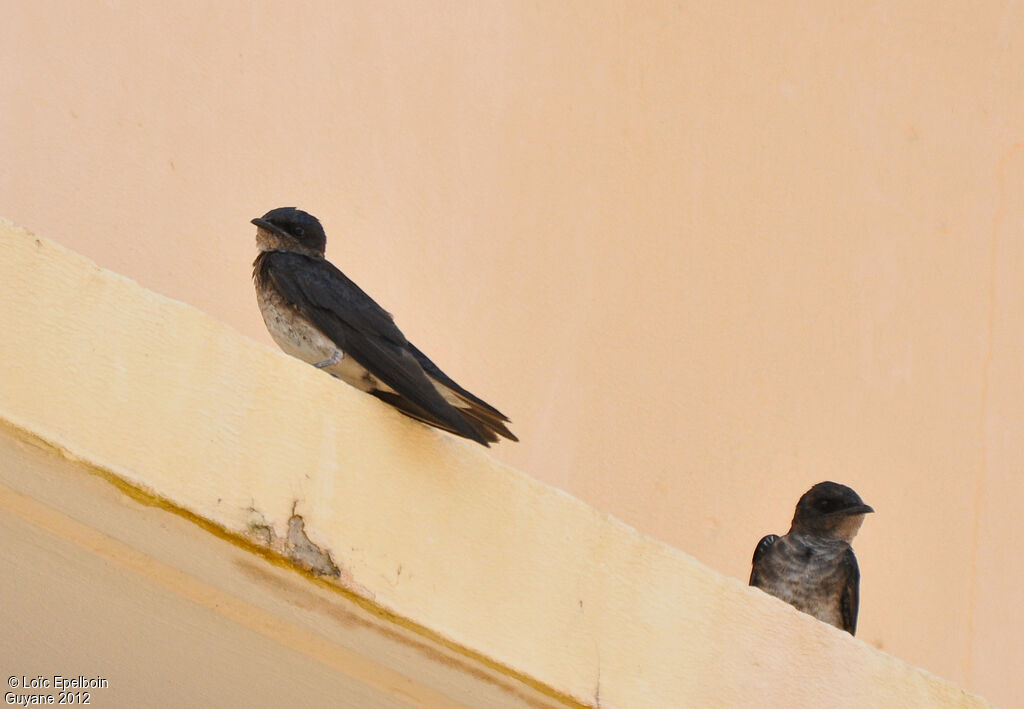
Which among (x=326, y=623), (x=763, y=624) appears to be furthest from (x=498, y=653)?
(x=763, y=624)

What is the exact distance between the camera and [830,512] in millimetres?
3885

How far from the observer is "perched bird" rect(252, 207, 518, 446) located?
2.58 metres

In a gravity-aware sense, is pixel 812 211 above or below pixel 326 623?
above

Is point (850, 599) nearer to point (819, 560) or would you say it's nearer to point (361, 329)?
point (819, 560)

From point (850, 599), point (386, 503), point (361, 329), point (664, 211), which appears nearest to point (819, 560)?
point (850, 599)

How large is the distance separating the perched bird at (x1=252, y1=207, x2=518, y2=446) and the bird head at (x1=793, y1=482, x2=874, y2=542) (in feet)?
4.33

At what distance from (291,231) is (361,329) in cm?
48

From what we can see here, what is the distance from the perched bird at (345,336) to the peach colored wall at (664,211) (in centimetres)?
41

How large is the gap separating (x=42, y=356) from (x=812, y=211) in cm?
254

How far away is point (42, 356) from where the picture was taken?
2.16 m

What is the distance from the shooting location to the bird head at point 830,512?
12.7 ft

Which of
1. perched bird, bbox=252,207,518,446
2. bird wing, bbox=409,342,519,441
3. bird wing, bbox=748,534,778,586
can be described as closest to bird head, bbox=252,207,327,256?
perched bird, bbox=252,207,518,446

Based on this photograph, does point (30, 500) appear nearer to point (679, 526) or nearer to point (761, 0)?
point (679, 526)

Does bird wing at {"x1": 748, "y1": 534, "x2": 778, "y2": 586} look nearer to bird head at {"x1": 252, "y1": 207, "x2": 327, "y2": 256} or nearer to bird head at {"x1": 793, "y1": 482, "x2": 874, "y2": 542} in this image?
bird head at {"x1": 793, "y1": 482, "x2": 874, "y2": 542}
